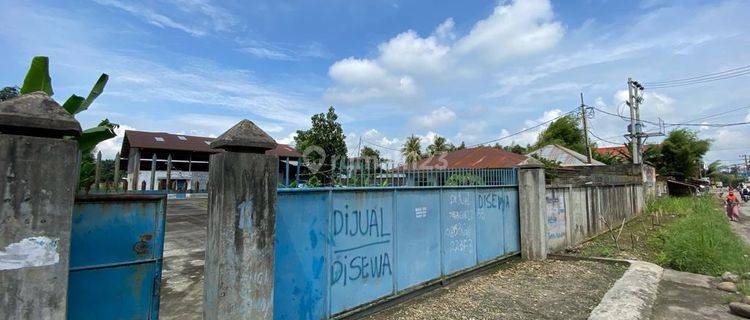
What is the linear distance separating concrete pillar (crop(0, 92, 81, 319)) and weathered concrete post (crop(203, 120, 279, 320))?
1.01m

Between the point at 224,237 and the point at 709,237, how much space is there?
907cm

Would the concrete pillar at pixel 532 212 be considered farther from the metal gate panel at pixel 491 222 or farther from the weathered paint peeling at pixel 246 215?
the weathered paint peeling at pixel 246 215

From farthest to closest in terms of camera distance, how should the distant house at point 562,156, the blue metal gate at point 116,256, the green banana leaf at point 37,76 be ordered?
the distant house at point 562,156
the green banana leaf at point 37,76
the blue metal gate at point 116,256

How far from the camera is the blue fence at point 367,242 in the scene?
4023mm

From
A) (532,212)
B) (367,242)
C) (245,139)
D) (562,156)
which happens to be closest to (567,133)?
(562,156)

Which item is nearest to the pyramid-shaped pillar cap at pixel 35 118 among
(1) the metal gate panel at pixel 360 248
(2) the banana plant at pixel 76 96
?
(2) the banana plant at pixel 76 96

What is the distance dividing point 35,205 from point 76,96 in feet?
4.09

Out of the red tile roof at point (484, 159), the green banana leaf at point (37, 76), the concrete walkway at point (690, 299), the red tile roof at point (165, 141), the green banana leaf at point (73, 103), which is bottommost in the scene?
the concrete walkway at point (690, 299)

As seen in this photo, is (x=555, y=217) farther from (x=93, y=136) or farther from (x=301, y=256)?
(x=93, y=136)

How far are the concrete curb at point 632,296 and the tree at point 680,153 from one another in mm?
31942

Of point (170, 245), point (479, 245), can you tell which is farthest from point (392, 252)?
point (170, 245)

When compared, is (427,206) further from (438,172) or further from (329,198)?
(329,198)

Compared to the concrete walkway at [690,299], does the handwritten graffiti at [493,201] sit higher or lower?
higher

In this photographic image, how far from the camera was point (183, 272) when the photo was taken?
23.0 ft
